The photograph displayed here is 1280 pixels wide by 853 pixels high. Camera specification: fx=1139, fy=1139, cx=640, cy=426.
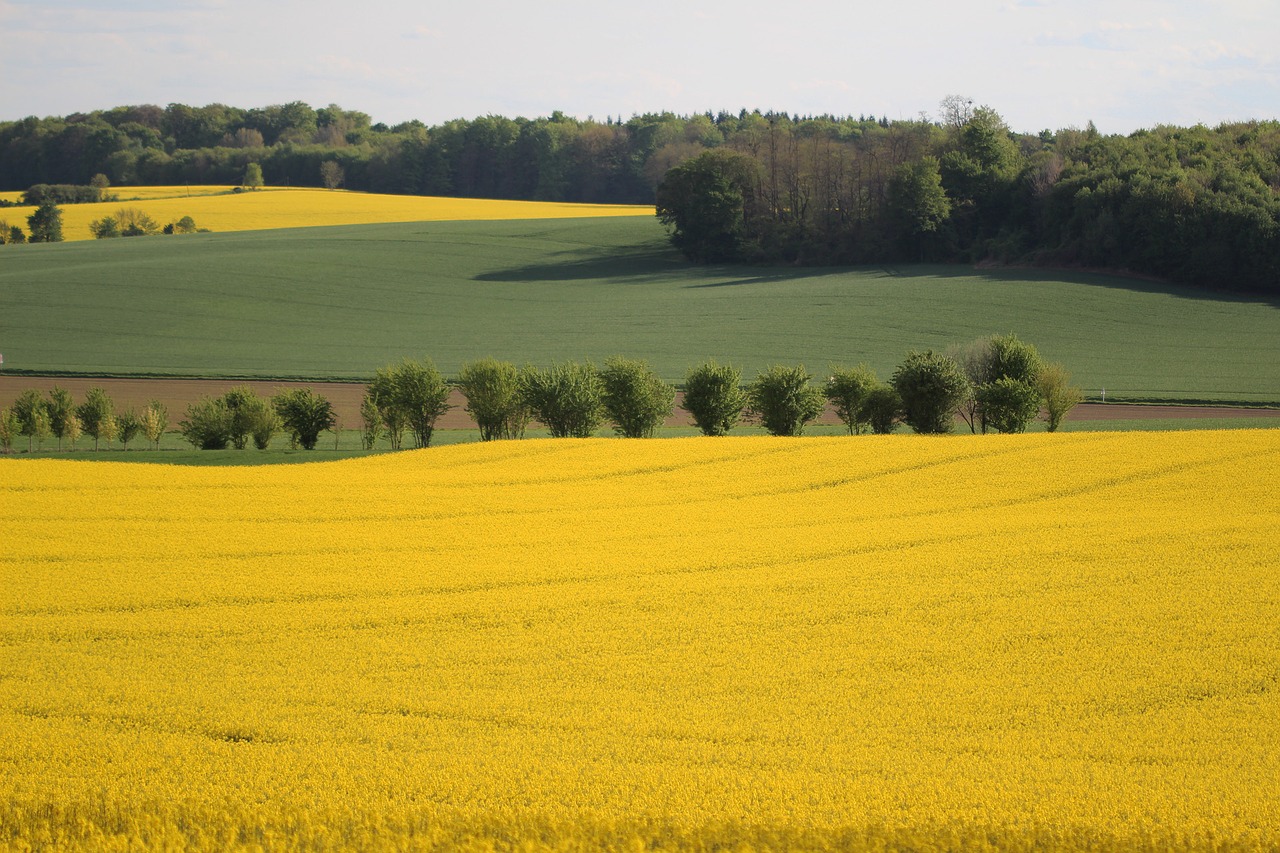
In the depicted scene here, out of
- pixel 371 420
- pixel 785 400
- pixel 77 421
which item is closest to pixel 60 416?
pixel 77 421

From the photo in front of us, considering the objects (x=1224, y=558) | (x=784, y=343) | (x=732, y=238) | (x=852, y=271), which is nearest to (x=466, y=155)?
(x=732, y=238)

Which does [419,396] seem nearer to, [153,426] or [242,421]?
[242,421]

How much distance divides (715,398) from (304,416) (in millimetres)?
12970

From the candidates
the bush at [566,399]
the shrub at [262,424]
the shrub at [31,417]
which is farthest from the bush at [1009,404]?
the shrub at [31,417]

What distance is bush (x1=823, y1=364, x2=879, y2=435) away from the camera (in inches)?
1451

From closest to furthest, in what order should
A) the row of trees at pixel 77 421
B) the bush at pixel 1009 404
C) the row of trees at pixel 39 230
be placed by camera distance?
1. the bush at pixel 1009 404
2. the row of trees at pixel 77 421
3. the row of trees at pixel 39 230

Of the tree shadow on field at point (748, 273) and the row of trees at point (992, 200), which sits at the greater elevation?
the row of trees at point (992, 200)

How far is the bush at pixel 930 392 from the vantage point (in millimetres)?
35125

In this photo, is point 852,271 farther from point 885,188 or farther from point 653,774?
point 653,774

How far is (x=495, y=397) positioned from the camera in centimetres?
3538

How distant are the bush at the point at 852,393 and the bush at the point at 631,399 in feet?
19.5

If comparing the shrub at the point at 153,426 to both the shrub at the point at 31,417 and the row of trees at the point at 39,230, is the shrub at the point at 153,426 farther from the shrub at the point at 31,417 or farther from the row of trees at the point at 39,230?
the row of trees at the point at 39,230

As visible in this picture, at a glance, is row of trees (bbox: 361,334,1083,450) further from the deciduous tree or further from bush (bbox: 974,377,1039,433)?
the deciduous tree

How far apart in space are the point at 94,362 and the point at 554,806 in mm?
51987
